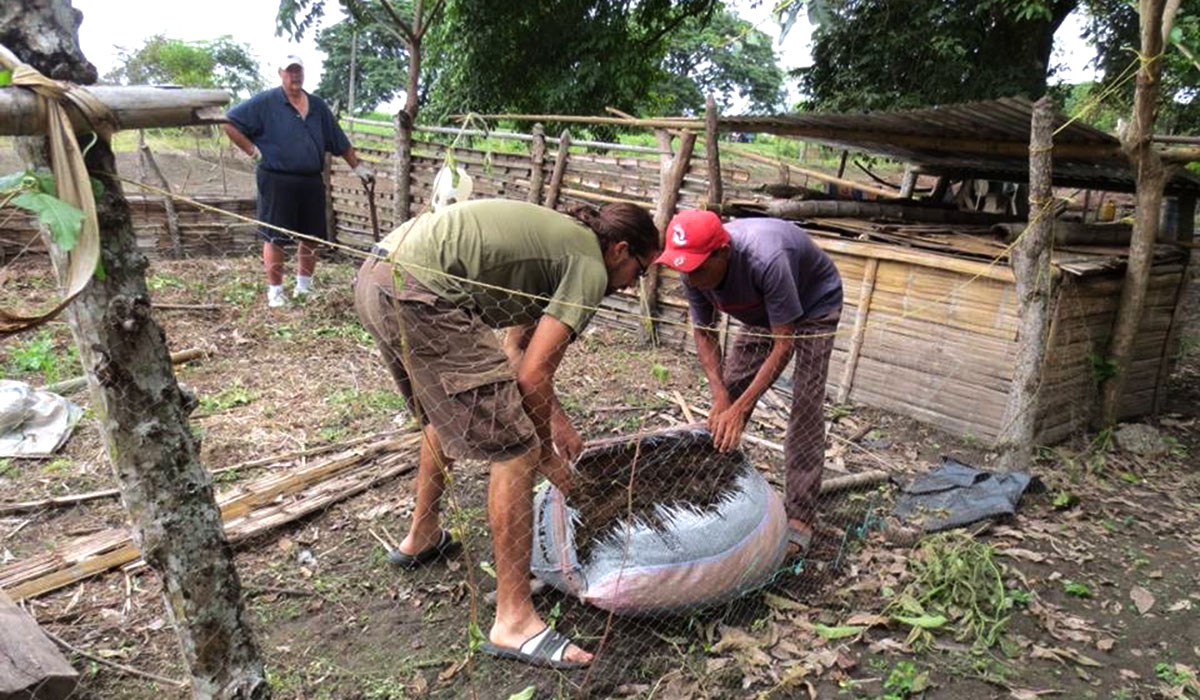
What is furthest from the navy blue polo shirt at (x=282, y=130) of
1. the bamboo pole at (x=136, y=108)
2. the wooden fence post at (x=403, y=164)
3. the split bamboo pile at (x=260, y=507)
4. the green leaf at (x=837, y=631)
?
the green leaf at (x=837, y=631)

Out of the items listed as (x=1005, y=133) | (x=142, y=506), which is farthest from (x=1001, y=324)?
(x=142, y=506)

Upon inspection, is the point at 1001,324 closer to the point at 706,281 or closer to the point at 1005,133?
the point at 1005,133

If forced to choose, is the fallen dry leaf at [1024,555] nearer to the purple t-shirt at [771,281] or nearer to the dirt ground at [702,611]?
the dirt ground at [702,611]

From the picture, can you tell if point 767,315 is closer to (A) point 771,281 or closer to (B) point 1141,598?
(A) point 771,281

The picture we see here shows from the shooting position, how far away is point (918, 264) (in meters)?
4.74

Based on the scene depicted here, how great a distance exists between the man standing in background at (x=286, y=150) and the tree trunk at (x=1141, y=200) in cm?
537

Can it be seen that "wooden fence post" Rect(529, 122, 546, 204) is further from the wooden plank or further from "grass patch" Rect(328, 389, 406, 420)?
the wooden plank

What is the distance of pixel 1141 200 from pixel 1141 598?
241 centimetres

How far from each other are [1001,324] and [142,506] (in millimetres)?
4545

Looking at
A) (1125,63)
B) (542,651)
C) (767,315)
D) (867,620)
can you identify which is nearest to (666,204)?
(767,315)

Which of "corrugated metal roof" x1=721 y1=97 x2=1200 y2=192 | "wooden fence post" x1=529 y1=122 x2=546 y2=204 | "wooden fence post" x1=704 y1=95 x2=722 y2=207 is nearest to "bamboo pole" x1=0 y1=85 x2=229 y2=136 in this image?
"corrugated metal roof" x1=721 y1=97 x2=1200 y2=192

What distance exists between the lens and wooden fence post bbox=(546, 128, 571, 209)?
6684 millimetres

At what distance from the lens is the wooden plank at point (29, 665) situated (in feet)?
6.23

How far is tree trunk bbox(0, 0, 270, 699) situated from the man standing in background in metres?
4.25
